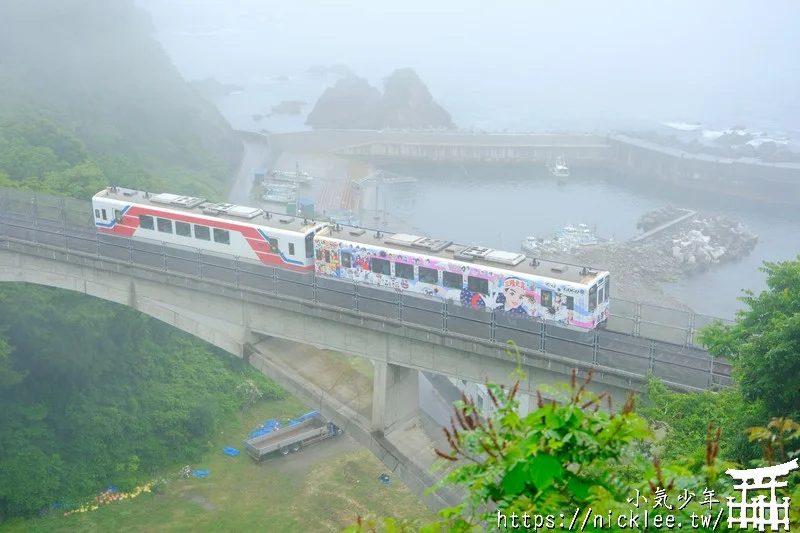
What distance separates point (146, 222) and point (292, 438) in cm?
1204

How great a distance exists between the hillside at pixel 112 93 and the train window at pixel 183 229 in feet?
79.0

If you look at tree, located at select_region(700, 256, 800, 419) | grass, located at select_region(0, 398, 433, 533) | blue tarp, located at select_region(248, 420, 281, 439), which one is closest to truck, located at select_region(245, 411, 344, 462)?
grass, located at select_region(0, 398, 433, 533)

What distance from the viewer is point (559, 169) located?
96.4 meters

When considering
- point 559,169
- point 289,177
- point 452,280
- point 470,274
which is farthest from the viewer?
point 559,169

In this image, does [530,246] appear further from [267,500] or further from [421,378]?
[267,500]

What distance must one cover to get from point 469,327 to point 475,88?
137 meters

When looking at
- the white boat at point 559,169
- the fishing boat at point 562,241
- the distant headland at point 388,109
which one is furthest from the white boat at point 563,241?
the distant headland at point 388,109

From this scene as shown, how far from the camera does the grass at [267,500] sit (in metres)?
35.2

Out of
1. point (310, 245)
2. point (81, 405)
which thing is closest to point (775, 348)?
point (310, 245)

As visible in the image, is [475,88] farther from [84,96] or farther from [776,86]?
[84,96]

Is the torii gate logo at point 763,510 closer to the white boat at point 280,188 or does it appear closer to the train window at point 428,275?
the train window at point 428,275

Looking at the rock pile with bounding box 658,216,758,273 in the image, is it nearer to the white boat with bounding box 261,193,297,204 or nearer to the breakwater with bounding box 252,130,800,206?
the breakwater with bounding box 252,130,800,206

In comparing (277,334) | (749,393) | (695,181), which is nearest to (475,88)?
(695,181)

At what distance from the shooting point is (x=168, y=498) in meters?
37.4
